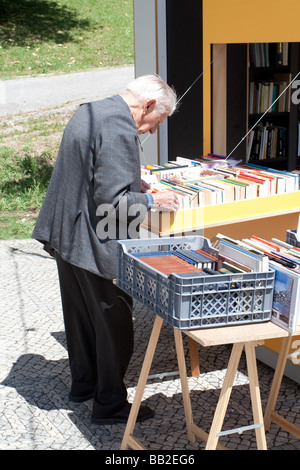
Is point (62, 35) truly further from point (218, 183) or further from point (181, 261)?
point (181, 261)

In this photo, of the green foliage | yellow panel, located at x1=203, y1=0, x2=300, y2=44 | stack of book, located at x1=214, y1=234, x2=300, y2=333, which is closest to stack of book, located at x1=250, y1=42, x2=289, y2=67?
yellow panel, located at x1=203, y1=0, x2=300, y2=44

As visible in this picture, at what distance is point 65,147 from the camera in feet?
11.8

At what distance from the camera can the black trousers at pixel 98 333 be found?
3740 millimetres

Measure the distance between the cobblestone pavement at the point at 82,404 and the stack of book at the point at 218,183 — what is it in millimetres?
1121

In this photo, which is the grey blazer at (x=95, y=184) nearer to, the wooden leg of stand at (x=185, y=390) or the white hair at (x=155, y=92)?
the white hair at (x=155, y=92)

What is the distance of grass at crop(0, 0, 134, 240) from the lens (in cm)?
888

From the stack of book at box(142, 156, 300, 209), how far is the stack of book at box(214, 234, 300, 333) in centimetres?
71

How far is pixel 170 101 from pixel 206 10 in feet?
5.55

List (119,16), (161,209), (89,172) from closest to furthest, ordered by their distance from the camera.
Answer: (89,172) → (161,209) → (119,16)

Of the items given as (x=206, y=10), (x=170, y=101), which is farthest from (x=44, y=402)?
(x=206, y=10)

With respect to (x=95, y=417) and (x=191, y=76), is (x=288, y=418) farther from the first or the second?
(x=191, y=76)

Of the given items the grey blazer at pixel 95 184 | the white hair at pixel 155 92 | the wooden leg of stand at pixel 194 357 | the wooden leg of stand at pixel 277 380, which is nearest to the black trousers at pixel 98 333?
the grey blazer at pixel 95 184

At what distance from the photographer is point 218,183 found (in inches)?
172

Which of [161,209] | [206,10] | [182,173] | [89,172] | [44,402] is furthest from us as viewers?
[206,10]
